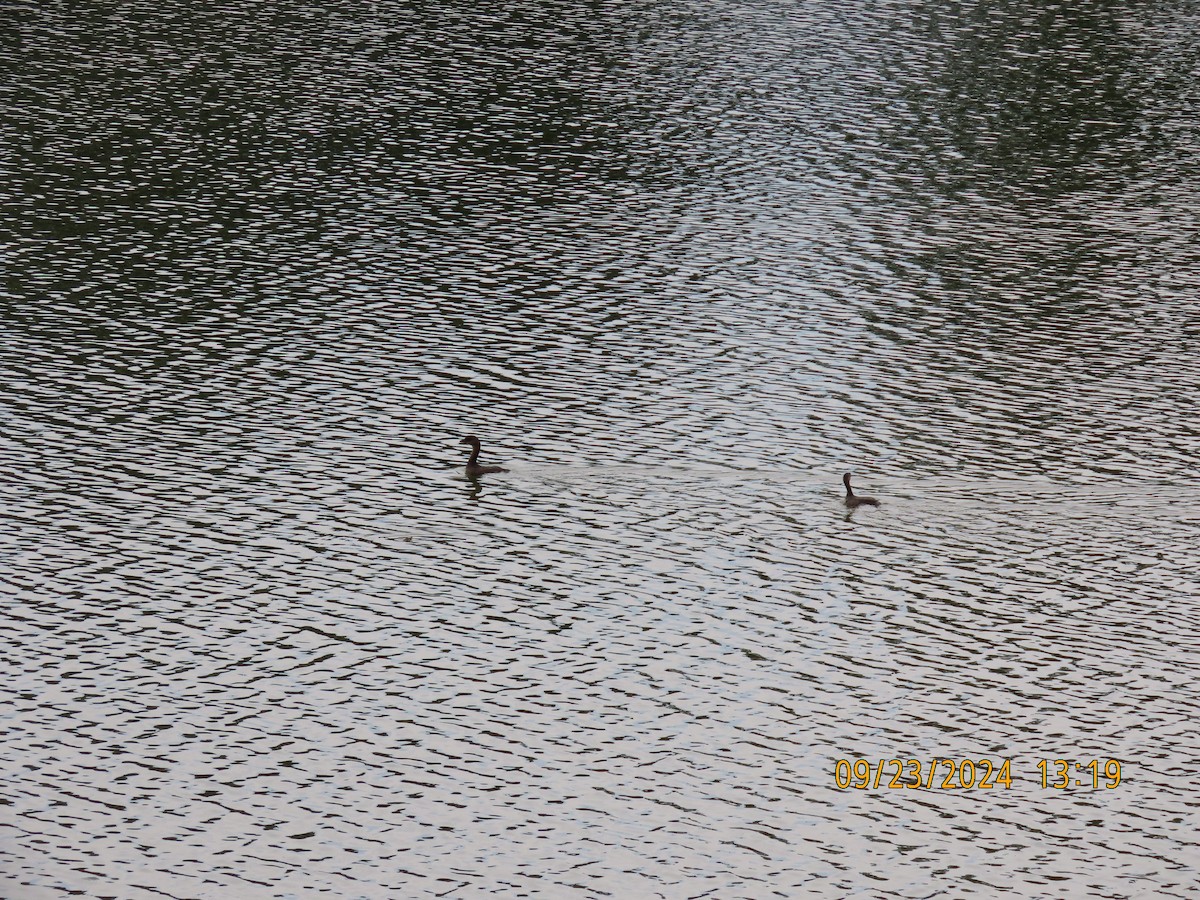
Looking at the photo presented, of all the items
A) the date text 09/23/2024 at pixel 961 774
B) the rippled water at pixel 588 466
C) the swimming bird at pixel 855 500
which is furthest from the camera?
the swimming bird at pixel 855 500

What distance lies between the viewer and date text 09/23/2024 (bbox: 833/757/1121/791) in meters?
33.8

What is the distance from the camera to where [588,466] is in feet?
150

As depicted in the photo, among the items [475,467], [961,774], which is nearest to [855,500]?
[475,467]

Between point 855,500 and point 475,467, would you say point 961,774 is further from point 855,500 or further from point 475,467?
point 475,467

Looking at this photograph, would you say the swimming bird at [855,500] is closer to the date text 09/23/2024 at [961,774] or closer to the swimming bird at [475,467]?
the swimming bird at [475,467]

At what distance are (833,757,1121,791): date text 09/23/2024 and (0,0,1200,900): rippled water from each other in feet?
1.06

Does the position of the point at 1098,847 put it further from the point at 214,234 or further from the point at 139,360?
the point at 214,234

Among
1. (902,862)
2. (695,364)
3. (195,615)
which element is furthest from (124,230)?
(902,862)

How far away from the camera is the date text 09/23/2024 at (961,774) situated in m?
33.8

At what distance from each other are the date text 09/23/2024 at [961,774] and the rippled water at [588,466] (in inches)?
12.7

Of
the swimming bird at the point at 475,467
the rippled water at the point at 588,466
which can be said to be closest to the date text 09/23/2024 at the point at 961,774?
the rippled water at the point at 588,466

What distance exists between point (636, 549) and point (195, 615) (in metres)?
10.3

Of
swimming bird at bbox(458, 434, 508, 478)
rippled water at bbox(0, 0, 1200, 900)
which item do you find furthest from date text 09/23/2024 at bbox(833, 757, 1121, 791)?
swimming bird at bbox(458, 434, 508, 478)

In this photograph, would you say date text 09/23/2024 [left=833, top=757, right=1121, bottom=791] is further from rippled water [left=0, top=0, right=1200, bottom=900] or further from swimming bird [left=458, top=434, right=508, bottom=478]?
swimming bird [left=458, top=434, right=508, bottom=478]
